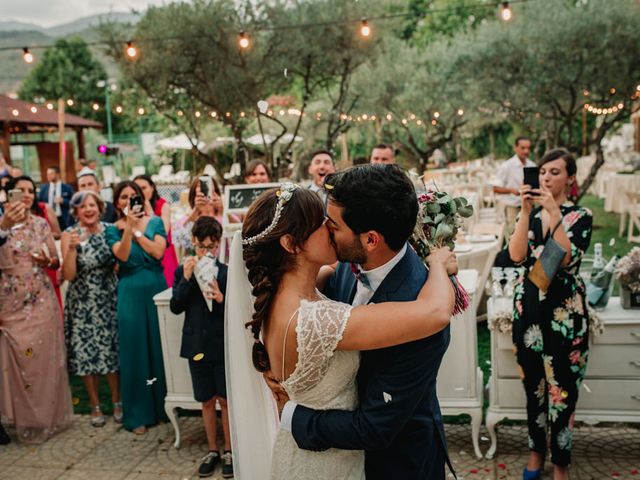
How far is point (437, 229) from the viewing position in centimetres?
193

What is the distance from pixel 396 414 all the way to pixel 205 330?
2.34m

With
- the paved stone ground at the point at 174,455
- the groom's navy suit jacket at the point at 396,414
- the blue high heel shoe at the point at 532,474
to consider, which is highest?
the groom's navy suit jacket at the point at 396,414


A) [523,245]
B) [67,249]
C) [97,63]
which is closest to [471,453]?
[523,245]

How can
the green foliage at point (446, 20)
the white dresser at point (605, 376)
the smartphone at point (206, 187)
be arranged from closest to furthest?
the white dresser at point (605, 376) → the smartphone at point (206, 187) → the green foliage at point (446, 20)

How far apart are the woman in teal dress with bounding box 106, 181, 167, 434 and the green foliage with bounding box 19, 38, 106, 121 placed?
1922 inches

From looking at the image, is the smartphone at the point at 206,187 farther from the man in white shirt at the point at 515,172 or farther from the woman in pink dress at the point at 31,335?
the man in white shirt at the point at 515,172

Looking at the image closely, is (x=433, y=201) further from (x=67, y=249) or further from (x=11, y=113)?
(x=11, y=113)

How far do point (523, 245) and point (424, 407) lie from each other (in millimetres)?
1722

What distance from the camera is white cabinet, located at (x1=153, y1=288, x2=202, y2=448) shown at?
4.27 meters

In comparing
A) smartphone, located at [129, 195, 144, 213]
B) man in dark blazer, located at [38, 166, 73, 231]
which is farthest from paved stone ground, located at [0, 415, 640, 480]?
man in dark blazer, located at [38, 166, 73, 231]

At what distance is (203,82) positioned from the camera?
12391 mm

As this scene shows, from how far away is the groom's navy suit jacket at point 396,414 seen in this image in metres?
1.70


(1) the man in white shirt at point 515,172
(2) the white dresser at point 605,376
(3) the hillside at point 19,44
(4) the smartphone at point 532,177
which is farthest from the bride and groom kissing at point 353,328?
(3) the hillside at point 19,44

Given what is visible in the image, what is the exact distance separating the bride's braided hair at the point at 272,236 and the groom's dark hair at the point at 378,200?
118 millimetres
